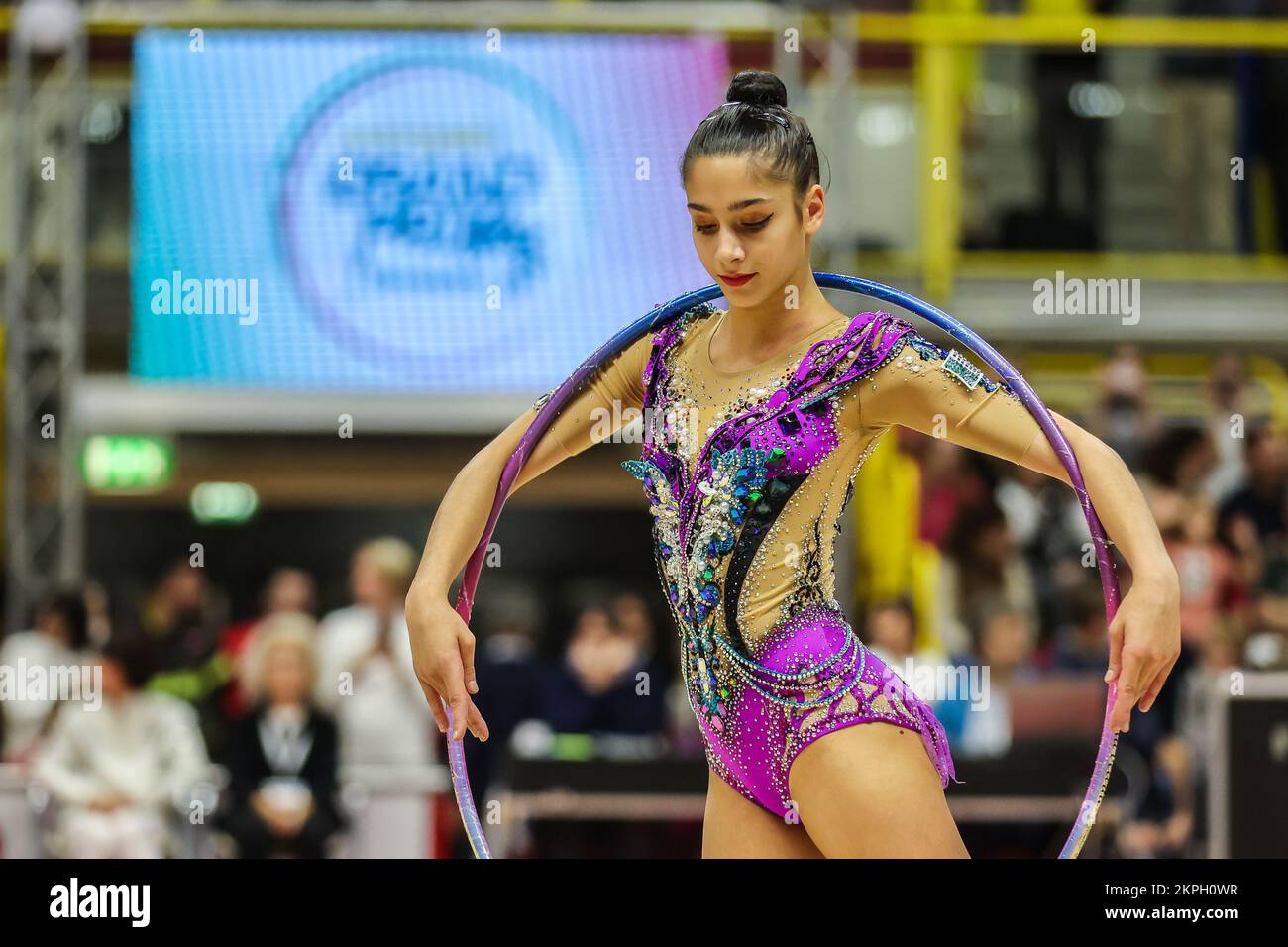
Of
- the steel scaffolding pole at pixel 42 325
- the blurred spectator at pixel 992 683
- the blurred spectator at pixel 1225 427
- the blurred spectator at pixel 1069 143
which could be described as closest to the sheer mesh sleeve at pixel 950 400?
the blurred spectator at pixel 992 683

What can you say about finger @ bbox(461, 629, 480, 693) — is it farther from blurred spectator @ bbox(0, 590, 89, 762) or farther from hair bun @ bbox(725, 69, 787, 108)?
blurred spectator @ bbox(0, 590, 89, 762)

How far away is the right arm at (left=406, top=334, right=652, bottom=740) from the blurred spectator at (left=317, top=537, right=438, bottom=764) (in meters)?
3.62

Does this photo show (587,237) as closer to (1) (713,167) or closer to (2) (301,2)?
(2) (301,2)

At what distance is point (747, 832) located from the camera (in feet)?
8.75

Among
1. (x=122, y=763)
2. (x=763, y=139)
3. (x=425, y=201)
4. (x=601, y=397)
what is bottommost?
(x=122, y=763)

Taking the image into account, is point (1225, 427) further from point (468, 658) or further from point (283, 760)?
point (468, 658)

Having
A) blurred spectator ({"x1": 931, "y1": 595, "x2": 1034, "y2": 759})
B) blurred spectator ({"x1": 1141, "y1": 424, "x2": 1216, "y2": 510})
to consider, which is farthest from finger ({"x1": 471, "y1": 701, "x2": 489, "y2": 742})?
blurred spectator ({"x1": 1141, "y1": 424, "x2": 1216, "y2": 510})

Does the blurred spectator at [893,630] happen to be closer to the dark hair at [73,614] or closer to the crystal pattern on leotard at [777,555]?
the dark hair at [73,614]

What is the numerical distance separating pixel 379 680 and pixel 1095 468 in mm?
4202

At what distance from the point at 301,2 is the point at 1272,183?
4599 millimetres

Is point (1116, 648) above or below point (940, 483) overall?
below

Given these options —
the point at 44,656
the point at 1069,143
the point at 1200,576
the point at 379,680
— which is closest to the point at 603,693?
the point at 379,680

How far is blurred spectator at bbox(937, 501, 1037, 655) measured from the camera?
22.1 ft
